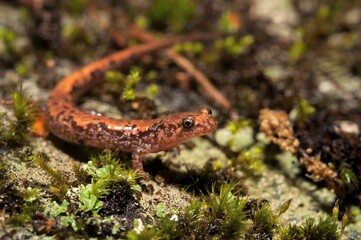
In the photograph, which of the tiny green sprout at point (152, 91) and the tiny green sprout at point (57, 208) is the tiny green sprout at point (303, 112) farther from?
the tiny green sprout at point (57, 208)

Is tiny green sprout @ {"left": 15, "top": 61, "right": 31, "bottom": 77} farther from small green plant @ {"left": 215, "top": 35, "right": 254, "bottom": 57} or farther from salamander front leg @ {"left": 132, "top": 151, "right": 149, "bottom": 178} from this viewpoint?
small green plant @ {"left": 215, "top": 35, "right": 254, "bottom": 57}

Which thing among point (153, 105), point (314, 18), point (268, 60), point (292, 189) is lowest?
point (292, 189)

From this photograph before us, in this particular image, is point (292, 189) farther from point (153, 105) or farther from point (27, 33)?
point (27, 33)

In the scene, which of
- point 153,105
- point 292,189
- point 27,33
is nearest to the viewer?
point 292,189

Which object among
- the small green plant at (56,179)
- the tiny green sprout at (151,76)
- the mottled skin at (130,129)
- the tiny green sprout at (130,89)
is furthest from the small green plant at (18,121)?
the tiny green sprout at (151,76)

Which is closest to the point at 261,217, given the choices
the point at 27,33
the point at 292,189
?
the point at 292,189

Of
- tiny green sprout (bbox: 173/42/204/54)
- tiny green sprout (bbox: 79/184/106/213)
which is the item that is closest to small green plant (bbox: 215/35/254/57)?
tiny green sprout (bbox: 173/42/204/54)
